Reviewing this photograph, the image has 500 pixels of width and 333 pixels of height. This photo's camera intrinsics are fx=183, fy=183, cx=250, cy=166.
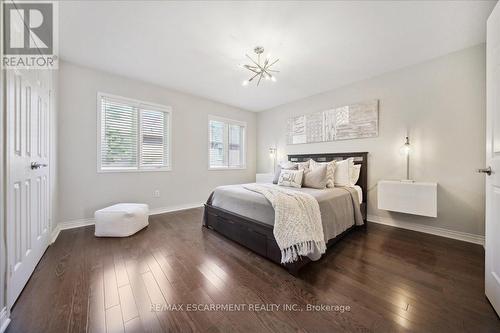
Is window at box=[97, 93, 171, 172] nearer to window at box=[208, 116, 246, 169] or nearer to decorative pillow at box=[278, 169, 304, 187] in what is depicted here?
window at box=[208, 116, 246, 169]

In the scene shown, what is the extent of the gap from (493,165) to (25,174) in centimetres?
360

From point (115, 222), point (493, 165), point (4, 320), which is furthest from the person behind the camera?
point (115, 222)

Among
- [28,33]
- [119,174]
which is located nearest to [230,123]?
[119,174]

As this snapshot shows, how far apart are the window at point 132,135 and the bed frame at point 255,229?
67.8 inches

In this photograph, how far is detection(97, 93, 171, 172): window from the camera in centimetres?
317

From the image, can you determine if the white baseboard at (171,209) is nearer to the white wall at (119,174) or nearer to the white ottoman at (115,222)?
the white wall at (119,174)

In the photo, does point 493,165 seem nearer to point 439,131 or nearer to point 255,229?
point 439,131

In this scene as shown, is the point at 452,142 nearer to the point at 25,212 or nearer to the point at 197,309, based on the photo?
the point at 197,309

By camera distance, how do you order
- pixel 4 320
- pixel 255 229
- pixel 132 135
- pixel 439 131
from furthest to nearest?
pixel 132 135 → pixel 439 131 → pixel 255 229 → pixel 4 320

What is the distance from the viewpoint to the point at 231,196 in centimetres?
256

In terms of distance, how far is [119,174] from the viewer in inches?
129

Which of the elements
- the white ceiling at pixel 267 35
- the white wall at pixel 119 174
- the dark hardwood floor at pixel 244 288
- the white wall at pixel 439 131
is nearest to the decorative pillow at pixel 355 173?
the white wall at pixel 439 131

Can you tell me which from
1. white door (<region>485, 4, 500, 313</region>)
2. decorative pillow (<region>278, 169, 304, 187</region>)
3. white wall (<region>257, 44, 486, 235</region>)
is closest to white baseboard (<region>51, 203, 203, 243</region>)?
decorative pillow (<region>278, 169, 304, 187</region>)

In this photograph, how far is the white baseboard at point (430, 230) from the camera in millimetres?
2413
